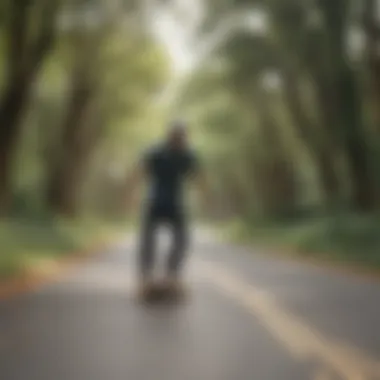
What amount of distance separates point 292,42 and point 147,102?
4.57 feet

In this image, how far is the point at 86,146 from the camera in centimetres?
476

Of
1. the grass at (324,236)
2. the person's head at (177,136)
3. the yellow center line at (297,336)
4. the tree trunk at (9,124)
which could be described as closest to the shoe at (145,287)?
the yellow center line at (297,336)

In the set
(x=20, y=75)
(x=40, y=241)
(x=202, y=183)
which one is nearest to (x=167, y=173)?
(x=202, y=183)

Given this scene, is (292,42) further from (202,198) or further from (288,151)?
(202,198)

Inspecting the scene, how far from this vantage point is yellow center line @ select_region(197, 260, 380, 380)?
125 inches

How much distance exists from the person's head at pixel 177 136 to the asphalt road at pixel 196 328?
0.41 meters

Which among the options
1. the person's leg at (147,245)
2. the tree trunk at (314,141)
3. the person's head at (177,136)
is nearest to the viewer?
the person's head at (177,136)

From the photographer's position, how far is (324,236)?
5.88 metres

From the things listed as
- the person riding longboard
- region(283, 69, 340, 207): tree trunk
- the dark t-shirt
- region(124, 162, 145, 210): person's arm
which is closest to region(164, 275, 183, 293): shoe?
the person riding longboard

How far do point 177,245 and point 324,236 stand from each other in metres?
2.27

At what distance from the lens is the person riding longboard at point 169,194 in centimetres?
343

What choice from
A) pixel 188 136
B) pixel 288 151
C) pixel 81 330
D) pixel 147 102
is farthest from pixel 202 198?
pixel 288 151

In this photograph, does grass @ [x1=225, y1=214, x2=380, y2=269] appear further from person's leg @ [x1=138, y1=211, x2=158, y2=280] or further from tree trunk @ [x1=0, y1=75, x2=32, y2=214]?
tree trunk @ [x1=0, y1=75, x2=32, y2=214]

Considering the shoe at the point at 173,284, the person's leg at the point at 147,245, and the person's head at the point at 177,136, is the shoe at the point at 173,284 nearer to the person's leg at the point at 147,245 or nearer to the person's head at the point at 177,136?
the person's leg at the point at 147,245
